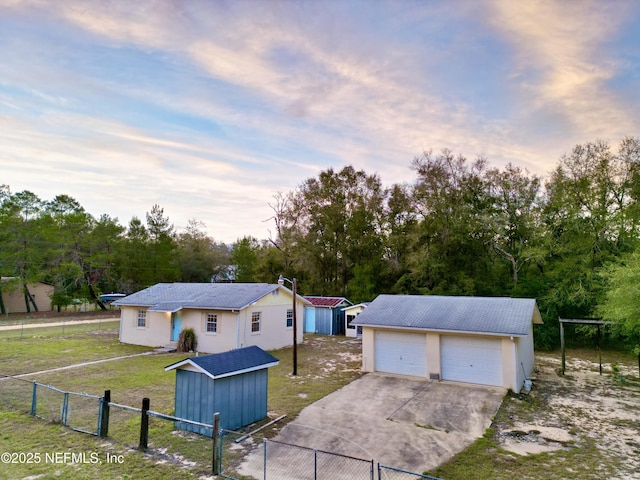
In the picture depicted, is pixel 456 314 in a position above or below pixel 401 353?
above

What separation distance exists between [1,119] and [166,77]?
8.24m

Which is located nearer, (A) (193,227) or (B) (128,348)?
(B) (128,348)

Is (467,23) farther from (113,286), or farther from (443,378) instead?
(113,286)

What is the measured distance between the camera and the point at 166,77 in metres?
15.7

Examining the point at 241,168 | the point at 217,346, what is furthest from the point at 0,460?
the point at 241,168

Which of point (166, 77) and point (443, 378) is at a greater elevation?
point (166, 77)

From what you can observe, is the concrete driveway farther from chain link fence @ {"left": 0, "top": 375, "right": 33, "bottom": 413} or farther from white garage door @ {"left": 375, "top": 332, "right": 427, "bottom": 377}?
chain link fence @ {"left": 0, "top": 375, "right": 33, "bottom": 413}

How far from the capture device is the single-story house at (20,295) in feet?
121

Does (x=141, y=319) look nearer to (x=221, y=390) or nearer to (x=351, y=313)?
(x=351, y=313)

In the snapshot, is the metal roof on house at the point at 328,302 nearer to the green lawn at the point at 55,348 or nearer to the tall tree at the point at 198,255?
the green lawn at the point at 55,348

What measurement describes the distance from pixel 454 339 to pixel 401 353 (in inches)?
95.0

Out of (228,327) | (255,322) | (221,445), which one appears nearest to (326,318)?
(255,322)

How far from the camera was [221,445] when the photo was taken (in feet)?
23.3

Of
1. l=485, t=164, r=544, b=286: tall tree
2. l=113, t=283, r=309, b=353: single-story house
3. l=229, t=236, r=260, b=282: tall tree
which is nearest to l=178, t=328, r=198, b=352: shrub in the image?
l=113, t=283, r=309, b=353: single-story house
